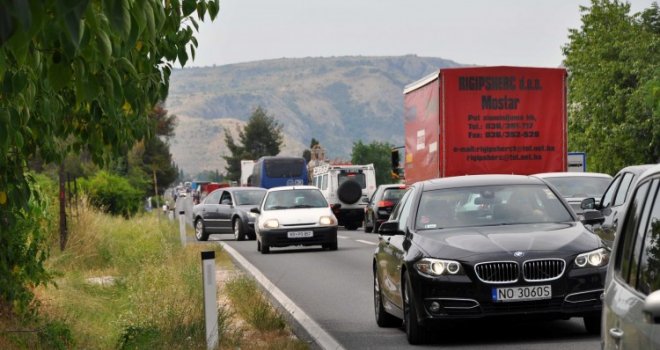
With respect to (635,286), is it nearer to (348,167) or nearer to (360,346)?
(360,346)

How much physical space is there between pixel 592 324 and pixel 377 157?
155 meters

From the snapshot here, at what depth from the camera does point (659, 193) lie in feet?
16.8

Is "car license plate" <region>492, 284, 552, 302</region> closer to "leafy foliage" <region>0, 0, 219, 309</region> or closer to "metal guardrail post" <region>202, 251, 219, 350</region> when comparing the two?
"metal guardrail post" <region>202, 251, 219, 350</region>

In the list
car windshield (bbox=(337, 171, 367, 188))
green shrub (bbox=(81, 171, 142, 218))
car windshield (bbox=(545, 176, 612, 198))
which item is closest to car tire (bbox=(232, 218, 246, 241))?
green shrub (bbox=(81, 171, 142, 218))

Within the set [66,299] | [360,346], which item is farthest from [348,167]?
[360,346]

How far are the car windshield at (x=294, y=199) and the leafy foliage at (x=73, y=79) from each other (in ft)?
58.1

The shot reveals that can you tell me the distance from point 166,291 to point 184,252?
38.3 ft

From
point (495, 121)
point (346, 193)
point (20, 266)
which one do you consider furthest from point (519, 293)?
point (346, 193)

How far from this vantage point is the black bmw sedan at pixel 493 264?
36.2ft

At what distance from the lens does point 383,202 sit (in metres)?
41.8

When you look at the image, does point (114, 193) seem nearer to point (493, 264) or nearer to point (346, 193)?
point (346, 193)

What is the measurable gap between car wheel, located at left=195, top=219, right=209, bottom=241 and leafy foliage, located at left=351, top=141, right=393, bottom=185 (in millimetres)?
123835

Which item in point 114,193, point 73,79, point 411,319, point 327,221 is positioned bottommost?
point 327,221

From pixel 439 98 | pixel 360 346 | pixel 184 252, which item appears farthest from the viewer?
pixel 184 252
